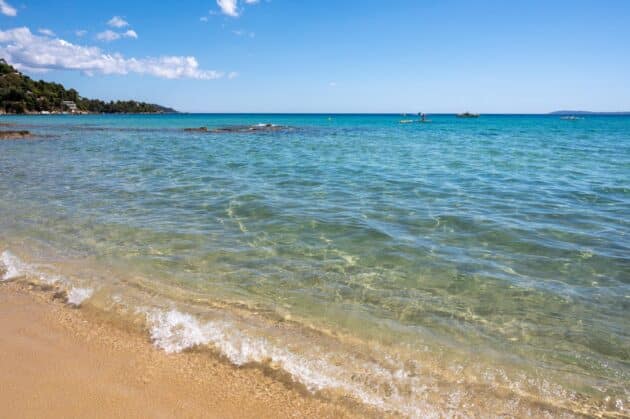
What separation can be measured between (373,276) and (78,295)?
507cm

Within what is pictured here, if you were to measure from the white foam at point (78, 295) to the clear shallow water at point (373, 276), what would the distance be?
4cm

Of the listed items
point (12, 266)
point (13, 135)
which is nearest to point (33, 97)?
point (13, 135)

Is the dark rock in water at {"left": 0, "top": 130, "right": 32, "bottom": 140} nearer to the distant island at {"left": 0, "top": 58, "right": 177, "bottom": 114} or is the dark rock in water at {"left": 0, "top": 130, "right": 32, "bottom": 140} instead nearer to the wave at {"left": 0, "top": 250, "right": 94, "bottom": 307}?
the wave at {"left": 0, "top": 250, "right": 94, "bottom": 307}

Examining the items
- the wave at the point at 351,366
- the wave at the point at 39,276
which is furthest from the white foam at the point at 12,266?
the wave at the point at 351,366

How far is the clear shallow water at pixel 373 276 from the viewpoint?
4562 millimetres

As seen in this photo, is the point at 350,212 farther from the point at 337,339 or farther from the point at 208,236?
the point at 337,339

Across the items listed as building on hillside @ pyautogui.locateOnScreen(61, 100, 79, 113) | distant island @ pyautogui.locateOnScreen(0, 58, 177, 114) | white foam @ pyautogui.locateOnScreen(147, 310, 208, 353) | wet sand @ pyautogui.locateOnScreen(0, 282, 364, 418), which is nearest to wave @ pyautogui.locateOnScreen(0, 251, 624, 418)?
white foam @ pyautogui.locateOnScreen(147, 310, 208, 353)

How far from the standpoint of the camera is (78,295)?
621 centimetres

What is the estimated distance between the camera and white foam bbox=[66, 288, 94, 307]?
6020 millimetres

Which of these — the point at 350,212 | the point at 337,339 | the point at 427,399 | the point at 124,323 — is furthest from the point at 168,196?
the point at 427,399

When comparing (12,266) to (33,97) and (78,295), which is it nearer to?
(78,295)

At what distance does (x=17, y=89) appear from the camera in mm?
133750

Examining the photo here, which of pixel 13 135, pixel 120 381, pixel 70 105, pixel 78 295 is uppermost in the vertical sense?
pixel 70 105

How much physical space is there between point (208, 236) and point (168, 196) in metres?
4.99
